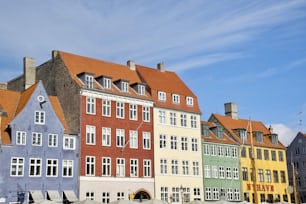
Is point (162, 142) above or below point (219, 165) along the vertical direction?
above

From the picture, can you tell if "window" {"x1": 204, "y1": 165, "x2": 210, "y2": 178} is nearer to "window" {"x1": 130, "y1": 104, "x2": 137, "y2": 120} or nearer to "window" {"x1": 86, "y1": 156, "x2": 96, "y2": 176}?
"window" {"x1": 130, "y1": 104, "x2": 137, "y2": 120}

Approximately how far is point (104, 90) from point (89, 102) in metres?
2.42

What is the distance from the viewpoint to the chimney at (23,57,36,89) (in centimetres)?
5634

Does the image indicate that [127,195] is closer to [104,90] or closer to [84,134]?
[84,134]

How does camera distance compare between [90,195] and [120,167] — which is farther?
[120,167]

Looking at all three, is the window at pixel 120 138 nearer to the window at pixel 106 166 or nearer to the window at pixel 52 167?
the window at pixel 106 166

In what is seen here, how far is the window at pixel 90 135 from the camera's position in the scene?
172ft

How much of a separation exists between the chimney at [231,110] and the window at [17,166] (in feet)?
133

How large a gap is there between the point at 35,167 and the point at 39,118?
193 inches

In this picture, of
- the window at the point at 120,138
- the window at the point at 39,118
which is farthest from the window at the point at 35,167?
the window at the point at 120,138

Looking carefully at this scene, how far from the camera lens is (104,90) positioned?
2151 inches

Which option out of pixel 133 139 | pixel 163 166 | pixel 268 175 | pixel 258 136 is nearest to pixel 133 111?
pixel 133 139

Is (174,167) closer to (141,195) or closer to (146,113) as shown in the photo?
(141,195)

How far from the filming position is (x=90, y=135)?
52.6 m
